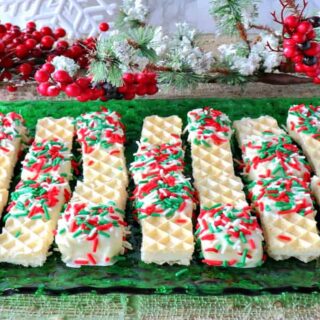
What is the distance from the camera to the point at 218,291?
254 cm

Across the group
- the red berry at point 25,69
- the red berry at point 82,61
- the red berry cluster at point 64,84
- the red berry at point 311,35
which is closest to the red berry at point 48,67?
the red berry cluster at point 64,84

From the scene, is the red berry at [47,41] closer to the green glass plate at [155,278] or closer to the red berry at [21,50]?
the red berry at [21,50]

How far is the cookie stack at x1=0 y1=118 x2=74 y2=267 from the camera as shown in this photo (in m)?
2.68

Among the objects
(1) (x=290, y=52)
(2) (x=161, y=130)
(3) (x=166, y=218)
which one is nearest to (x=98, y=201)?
(3) (x=166, y=218)

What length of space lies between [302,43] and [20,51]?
5.24 ft

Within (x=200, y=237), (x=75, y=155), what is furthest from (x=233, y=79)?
(x=200, y=237)

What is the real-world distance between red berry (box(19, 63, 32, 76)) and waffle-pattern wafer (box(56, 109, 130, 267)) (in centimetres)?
51

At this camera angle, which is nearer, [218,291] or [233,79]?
[218,291]

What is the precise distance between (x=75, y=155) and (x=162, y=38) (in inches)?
29.6

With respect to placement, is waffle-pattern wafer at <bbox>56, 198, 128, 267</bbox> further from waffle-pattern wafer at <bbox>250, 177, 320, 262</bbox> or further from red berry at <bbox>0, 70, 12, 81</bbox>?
red berry at <bbox>0, 70, 12, 81</bbox>

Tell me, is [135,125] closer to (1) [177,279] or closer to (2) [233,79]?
(2) [233,79]

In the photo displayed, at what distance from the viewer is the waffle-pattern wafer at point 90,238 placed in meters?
2.64

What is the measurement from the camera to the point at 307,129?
3.31 metres

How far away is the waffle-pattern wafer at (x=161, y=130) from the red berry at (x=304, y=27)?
776mm
